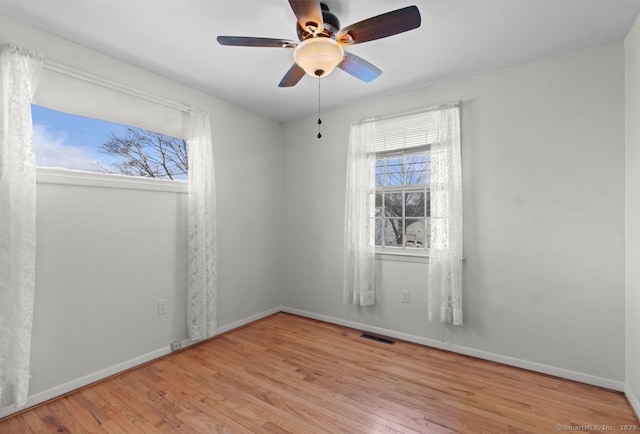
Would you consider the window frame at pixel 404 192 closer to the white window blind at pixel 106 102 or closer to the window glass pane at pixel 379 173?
the window glass pane at pixel 379 173

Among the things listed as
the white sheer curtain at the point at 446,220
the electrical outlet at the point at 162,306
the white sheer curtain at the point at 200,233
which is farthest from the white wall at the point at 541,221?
the electrical outlet at the point at 162,306

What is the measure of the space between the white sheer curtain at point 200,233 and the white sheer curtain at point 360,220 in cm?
143

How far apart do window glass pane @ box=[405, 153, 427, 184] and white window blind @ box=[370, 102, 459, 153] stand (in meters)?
0.12

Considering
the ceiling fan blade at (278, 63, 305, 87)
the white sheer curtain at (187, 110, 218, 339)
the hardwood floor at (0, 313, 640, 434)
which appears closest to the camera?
the hardwood floor at (0, 313, 640, 434)

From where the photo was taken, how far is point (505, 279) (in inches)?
105

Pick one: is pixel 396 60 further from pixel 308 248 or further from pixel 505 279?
pixel 308 248

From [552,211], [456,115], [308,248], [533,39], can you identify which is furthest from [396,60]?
[308,248]

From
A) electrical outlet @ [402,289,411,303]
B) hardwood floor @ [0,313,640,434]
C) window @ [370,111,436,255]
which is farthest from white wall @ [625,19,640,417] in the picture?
electrical outlet @ [402,289,411,303]

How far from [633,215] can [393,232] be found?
6.00 feet

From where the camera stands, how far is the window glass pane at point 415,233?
3.17 meters

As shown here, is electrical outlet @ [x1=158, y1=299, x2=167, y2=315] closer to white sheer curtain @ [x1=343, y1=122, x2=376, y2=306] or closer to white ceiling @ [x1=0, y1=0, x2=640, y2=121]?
white sheer curtain @ [x1=343, y1=122, x2=376, y2=306]

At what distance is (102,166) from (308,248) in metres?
2.30

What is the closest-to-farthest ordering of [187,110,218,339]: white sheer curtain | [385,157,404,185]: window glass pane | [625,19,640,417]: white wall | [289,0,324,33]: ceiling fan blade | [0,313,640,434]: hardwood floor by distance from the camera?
[289,0,324,33]: ceiling fan blade < [0,313,640,434]: hardwood floor < [625,19,640,417]: white wall < [187,110,218,339]: white sheer curtain < [385,157,404,185]: window glass pane

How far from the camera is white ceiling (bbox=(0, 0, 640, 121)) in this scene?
1.89 m
